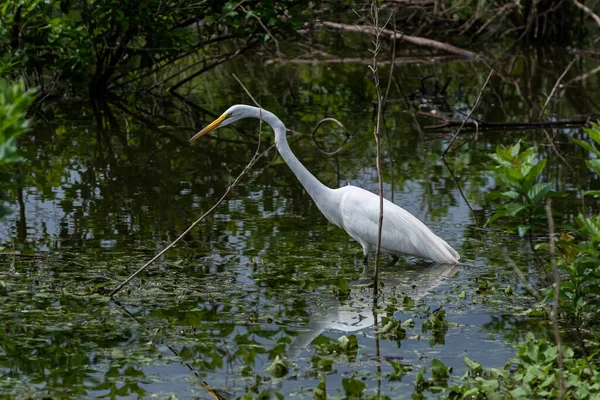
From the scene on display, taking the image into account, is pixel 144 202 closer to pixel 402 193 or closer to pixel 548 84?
pixel 402 193

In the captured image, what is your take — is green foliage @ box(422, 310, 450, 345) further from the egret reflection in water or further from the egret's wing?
the egret's wing

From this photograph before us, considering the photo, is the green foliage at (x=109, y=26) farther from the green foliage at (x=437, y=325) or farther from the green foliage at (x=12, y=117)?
the green foliage at (x=12, y=117)

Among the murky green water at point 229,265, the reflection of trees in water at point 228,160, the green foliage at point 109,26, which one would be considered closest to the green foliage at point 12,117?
the murky green water at point 229,265

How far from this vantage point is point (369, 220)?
603 cm

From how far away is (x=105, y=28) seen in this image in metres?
10.3

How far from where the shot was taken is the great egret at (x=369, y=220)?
19.5ft

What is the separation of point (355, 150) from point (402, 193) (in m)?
1.70

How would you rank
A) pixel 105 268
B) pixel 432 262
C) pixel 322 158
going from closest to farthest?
pixel 105 268 → pixel 432 262 → pixel 322 158

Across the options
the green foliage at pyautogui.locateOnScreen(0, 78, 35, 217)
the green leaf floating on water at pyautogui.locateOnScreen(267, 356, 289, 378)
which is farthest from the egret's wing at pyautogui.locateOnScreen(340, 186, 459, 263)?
the green foliage at pyautogui.locateOnScreen(0, 78, 35, 217)

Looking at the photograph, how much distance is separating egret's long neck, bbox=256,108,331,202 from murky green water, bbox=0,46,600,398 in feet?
1.30

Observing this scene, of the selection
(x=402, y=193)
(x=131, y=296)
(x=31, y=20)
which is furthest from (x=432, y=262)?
(x=31, y=20)

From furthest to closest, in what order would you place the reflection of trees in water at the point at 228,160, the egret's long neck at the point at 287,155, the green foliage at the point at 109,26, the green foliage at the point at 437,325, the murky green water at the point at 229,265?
the green foliage at the point at 109,26 → the reflection of trees in water at the point at 228,160 → the egret's long neck at the point at 287,155 → the green foliage at the point at 437,325 → the murky green water at the point at 229,265

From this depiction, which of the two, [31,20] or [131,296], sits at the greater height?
[31,20]

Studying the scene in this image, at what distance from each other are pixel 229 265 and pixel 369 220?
3.13 ft
